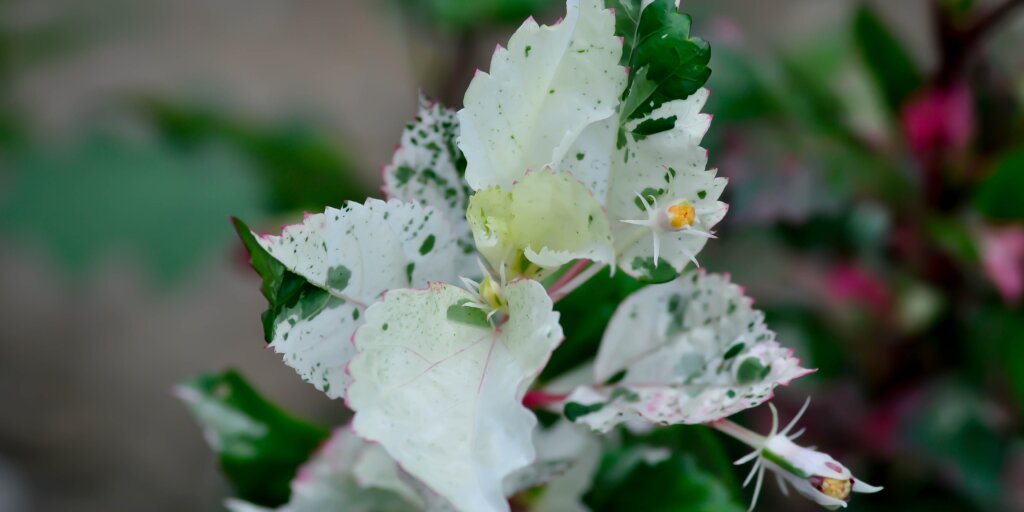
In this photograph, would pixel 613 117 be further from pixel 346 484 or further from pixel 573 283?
pixel 346 484

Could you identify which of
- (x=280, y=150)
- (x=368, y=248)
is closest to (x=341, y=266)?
(x=368, y=248)

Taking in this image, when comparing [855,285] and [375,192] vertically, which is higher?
[375,192]

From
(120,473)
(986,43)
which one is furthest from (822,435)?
(120,473)

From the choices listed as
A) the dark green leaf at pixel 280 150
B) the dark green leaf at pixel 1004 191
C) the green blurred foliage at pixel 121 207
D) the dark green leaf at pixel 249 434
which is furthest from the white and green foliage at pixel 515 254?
the green blurred foliage at pixel 121 207

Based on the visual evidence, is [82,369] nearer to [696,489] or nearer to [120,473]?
[120,473]

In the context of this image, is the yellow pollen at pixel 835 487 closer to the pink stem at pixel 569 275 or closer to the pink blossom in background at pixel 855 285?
the pink stem at pixel 569 275

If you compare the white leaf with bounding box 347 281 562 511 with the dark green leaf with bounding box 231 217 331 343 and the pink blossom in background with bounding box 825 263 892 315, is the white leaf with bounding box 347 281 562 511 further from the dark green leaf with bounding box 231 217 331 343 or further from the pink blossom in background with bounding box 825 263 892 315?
the pink blossom in background with bounding box 825 263 892 315

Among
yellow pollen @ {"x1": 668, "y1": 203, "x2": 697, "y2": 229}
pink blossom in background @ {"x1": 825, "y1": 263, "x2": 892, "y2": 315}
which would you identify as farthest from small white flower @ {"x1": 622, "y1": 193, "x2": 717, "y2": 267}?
pink blossom in background @ {"x1": 825, "y1": 263, "x2": 892, "y2": 315}
